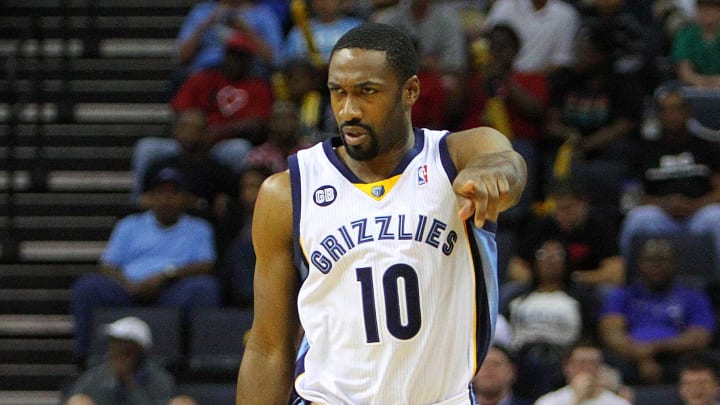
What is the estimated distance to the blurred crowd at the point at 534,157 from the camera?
9.79 m

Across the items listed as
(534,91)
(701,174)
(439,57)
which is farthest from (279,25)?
(701,174)

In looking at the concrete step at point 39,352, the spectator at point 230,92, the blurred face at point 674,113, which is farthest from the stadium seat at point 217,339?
the blurred face at point 674,113

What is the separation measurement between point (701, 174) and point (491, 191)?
7037 millimetres

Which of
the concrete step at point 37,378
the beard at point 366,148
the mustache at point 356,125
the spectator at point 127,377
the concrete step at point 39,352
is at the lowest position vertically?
the concrete step at point 37,378

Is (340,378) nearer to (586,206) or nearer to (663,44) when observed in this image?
(586,206)

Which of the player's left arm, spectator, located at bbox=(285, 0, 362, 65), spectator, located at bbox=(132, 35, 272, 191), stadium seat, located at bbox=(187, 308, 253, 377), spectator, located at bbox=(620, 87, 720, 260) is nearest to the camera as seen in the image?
the player's left arm

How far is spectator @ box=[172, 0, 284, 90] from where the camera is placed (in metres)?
12.6

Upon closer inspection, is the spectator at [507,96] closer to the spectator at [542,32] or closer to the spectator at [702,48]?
the spectator at [542,32]

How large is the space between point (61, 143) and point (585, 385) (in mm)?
6229

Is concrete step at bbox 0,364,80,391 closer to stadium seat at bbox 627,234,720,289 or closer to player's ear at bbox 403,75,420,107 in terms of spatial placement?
stadium seat at bbox 627,234,720,289

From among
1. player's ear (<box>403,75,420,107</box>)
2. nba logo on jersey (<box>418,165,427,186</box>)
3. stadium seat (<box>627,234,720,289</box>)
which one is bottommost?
stadium seat (<box>627,234,720,289</box>)

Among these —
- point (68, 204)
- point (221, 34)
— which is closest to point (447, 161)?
point (221, 34)

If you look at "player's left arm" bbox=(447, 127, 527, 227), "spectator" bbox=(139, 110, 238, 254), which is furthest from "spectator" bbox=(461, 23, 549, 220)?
"player's left arm" bbox=(447, 127, 527, 227)

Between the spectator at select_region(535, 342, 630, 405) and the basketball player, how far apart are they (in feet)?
14.1
